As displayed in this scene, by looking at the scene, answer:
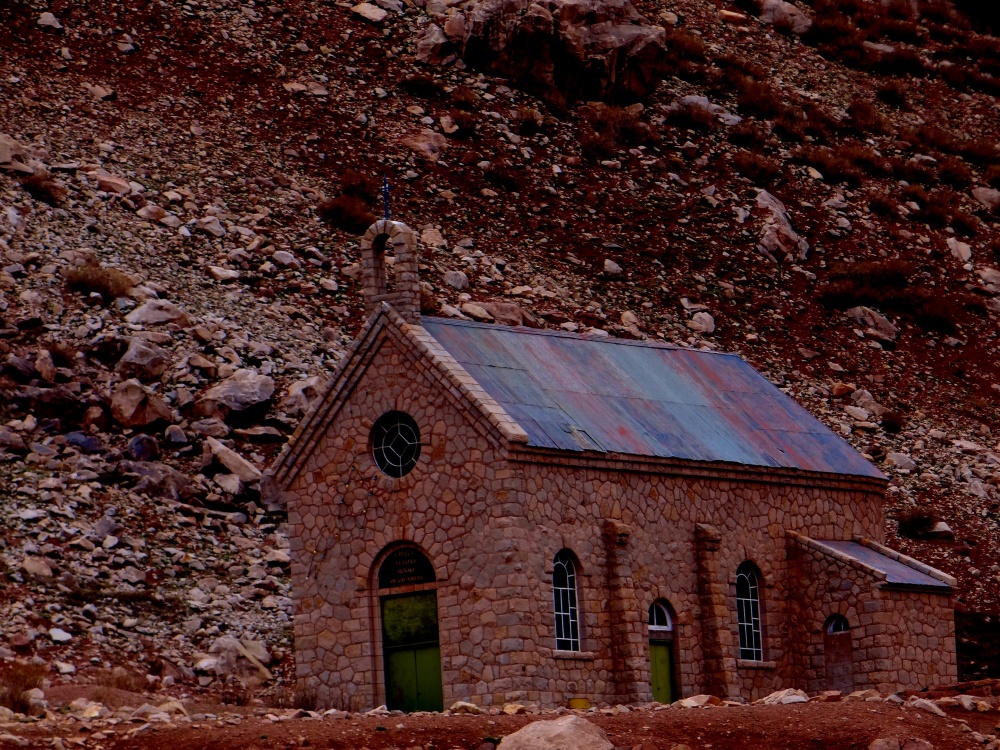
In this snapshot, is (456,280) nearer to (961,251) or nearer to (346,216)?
(346,216)

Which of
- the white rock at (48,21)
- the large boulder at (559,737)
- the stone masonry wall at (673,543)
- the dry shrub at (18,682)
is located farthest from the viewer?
the white rock at (48,21)

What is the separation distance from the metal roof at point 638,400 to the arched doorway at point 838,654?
3.00 meters

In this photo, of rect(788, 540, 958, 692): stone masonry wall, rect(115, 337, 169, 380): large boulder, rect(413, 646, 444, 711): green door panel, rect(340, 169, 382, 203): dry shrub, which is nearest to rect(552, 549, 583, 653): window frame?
rect(413, 646, 444, 711): green door panel

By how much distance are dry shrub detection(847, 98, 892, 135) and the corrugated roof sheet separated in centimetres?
3713

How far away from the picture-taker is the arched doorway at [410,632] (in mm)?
31844

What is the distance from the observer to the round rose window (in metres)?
32.2

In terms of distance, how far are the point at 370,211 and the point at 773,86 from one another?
70.0 feet

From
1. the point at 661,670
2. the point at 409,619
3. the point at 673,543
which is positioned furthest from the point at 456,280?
the point at 409,619

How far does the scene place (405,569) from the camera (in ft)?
106

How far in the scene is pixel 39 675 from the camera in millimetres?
34156

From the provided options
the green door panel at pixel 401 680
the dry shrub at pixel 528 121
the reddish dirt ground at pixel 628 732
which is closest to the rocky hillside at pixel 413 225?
the dry shrub at pixel 528 121

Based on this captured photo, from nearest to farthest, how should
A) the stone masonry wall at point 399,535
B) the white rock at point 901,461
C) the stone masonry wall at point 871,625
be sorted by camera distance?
the stone masonry wall at point 399,535 → the stone masonry wall at point 871,625 → the white rock at point 901,461

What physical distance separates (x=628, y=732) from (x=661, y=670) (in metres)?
7.96

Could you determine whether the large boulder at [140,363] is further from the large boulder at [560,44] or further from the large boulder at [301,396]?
the large boulder at [560,44]
